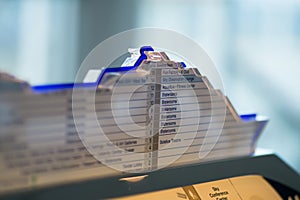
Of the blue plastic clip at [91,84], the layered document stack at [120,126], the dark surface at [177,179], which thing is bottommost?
the dark surface at [177,179]

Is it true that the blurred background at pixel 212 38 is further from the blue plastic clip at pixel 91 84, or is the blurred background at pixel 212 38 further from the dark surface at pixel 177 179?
the blue plastic clip at pixel 91 84

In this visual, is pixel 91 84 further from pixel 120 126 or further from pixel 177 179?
pixel 177 179

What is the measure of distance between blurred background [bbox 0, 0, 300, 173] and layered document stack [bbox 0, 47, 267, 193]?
1236mm

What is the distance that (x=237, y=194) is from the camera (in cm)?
73

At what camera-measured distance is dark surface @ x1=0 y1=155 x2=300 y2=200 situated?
0.53 meters

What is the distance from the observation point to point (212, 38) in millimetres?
2334

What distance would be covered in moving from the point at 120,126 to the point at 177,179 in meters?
0.10

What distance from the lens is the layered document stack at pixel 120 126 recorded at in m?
0.52

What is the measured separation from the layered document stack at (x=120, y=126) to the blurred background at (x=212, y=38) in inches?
48.7

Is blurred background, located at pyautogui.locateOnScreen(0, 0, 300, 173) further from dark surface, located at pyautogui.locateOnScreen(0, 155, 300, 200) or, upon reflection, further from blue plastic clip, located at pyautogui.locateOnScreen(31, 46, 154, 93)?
blue plastic clip, located at pyautogui.locateOnScreen(31, 46, 154, 93)

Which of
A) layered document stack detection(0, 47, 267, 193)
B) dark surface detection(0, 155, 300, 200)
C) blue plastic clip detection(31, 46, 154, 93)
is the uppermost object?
blue plastic clip detection(31, 46, 154, 93)

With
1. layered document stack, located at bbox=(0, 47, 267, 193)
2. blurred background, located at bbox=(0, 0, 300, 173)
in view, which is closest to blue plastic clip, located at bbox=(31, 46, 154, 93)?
layered document stack, located at bbox=(0, 47, 267, 193)

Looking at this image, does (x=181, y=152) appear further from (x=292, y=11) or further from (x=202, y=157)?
(x=292, y=11)

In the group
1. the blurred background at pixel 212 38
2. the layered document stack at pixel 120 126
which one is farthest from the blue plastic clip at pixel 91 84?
the blurred background at pixel 212 38
